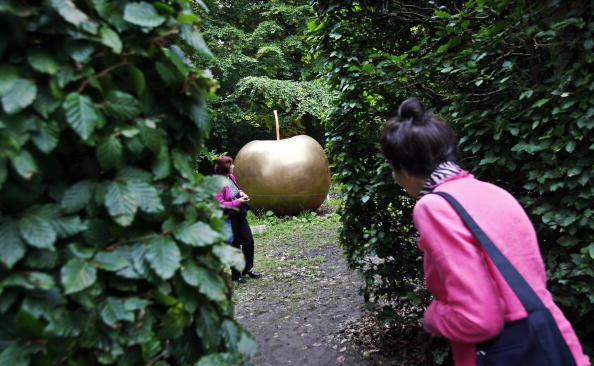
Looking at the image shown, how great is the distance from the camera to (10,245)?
979mm

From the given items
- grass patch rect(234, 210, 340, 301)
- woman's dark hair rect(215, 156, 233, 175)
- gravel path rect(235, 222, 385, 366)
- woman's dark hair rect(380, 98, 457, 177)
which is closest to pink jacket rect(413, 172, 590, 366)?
woman's dark hair rect(380, 98, 457, 177)

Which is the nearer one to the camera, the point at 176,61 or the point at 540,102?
the point at 176,61

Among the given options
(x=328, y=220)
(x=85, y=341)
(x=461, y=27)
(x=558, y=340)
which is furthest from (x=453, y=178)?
(x=328, y=220)

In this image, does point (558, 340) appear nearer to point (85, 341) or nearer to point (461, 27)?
point (85, 341)

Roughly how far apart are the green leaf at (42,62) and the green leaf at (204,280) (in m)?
0.58

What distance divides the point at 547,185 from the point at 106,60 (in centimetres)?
238

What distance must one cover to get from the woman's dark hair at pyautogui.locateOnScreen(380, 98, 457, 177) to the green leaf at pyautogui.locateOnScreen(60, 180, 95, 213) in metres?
1.08

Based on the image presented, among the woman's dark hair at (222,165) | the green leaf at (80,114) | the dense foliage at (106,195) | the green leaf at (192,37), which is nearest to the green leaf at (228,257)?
the dense foliage at (106,195)

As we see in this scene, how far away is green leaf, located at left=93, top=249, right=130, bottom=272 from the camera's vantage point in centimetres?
108

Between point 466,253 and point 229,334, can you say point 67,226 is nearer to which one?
point 229,334

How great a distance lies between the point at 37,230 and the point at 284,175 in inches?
409

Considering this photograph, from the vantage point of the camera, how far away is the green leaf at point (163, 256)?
3.67 ft

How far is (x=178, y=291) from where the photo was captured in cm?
121

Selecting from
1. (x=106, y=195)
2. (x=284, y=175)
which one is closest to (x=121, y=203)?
(x=106, y=195)
